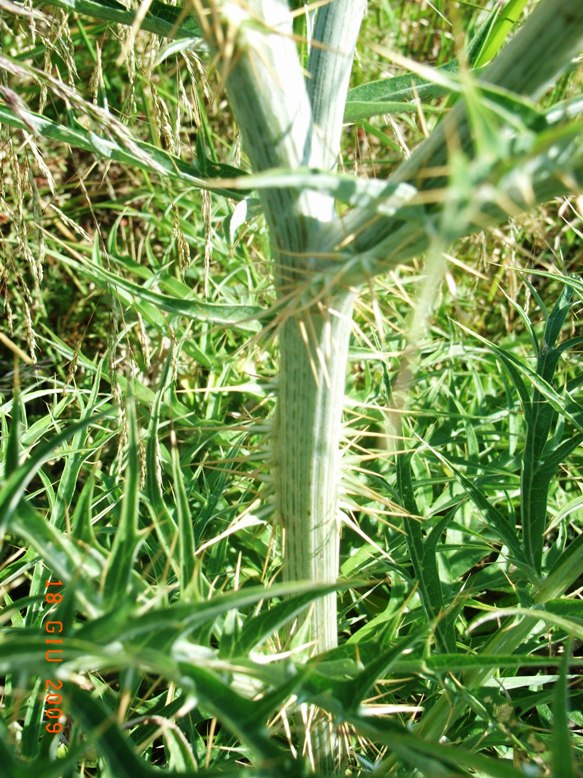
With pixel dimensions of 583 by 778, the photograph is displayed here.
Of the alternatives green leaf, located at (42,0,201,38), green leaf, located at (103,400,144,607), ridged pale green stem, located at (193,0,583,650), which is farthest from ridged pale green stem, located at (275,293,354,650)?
green leaf, located at (42,0,201,38)

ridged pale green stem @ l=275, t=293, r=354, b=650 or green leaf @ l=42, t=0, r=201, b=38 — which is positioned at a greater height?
green leaf @ l=42, t=0, r=201, b=38

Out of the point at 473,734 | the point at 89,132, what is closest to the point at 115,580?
the point at 89,132

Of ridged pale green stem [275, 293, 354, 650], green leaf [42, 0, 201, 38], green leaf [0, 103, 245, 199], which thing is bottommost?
ridged pale green stem [275, 293, 354, 650]

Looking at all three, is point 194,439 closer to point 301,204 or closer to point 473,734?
point 473,734

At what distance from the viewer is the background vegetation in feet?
1.59

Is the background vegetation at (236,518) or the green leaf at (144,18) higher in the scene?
the green leaf at (144,18)

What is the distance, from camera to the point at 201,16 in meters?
0.46

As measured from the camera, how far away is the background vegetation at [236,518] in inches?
19.1

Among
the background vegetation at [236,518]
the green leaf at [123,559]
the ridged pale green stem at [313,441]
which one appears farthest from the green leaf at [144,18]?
the green leaf at [123,559]

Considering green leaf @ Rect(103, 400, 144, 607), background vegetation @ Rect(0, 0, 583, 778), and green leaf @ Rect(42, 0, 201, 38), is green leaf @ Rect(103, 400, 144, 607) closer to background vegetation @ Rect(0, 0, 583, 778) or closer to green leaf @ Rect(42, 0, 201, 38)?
background vegetation @ Rect(0, 0, 583, 778)

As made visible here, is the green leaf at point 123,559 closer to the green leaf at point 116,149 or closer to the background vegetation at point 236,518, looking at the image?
the background vegetation at point 236,518

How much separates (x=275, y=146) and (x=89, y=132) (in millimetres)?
268

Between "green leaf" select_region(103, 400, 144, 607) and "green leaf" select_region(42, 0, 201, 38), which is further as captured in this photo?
"green leaf" select_region(42, 0, 201, 38)
